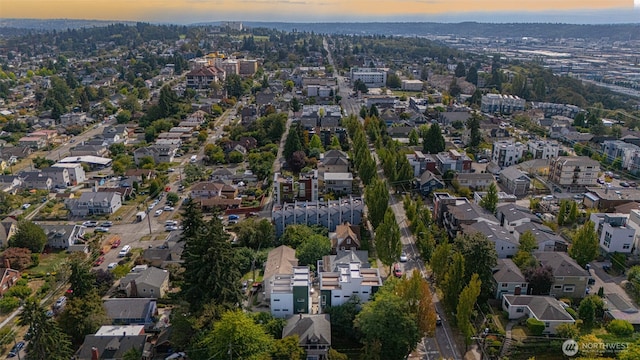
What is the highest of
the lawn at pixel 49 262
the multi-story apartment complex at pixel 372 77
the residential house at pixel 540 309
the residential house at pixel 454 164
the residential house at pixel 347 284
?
the multi-story apartment complex at pixel 372 77

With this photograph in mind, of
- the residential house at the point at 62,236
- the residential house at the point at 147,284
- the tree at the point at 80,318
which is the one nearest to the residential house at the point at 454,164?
the residential house at the point at 147,284

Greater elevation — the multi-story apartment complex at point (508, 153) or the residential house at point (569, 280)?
the multi-story apartment complex at point (508, 153)

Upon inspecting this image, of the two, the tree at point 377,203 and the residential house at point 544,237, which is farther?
the tree at point 377,203

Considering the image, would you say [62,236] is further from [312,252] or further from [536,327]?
[536,327]

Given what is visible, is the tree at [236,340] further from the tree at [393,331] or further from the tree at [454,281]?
the tree at [454,281]

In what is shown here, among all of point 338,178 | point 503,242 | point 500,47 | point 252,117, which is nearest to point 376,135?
point 338,178

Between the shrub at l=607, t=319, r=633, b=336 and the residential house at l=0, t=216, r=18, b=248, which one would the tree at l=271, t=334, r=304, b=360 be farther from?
the residential house at l=0, t=216, r=18, b=248
